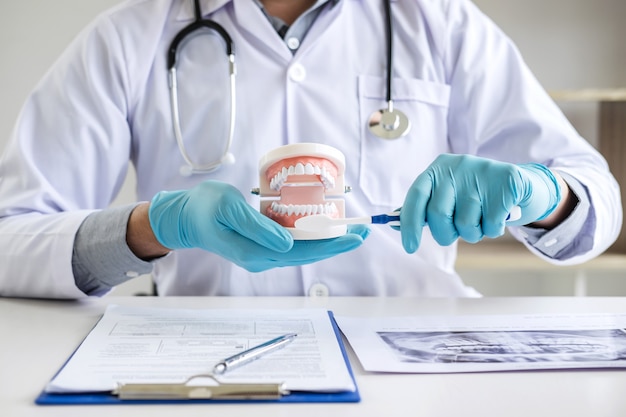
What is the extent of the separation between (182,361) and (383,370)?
0.19m

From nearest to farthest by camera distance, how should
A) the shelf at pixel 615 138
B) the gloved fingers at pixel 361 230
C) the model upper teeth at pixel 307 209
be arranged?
the model upper teeth at pixel 307 209
the gloved fingers at pixel 361 230
the shelf at pixel 615 138

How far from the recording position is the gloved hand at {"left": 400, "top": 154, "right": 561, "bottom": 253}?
0.79 m

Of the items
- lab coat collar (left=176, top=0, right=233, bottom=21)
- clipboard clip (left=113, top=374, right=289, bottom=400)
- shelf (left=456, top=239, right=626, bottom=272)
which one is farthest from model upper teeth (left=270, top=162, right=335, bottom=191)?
shelf (left=456, top=239, right=626, bottom=272)

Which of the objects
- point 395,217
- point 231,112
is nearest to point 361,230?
point 395,217

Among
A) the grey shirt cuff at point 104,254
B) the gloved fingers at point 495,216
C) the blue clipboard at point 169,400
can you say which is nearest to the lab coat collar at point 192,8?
the grey shirt cuff at point 104,254

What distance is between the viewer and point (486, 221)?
803 mm

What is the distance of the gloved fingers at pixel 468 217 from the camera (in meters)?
0.79

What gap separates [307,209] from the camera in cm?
77

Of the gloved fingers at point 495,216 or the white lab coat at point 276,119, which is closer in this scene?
the gloved fingers at point 495,216

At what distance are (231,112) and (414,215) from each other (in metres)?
0.42

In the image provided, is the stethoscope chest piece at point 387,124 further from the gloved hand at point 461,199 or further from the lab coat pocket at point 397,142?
the gloved hand at point 461,199

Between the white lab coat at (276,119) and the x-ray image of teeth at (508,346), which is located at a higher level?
the white lab coat at (276,119)

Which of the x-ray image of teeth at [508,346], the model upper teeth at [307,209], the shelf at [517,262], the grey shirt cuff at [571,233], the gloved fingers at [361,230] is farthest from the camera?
the shelf at [517,262]

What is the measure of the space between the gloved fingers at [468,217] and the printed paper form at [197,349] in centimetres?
19
